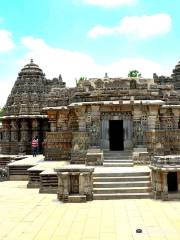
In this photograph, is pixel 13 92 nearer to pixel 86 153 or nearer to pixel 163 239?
pixel 86 153

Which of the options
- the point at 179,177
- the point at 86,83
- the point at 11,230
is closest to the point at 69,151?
the point at 86,83

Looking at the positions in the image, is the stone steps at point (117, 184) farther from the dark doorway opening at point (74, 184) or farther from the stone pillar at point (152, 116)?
the stone pillar at point (152, 116)

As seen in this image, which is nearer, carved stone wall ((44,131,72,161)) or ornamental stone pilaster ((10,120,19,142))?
carved stone wall ((44,131,72,161))

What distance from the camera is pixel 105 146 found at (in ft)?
52.7

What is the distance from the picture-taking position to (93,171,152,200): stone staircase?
11039 mm

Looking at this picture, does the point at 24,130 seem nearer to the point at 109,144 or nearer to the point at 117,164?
the point at 109,144

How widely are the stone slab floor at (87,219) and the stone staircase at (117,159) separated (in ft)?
12.6

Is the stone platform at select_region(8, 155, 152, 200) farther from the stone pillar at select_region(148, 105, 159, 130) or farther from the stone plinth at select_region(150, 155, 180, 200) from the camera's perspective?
the stone pillar at select_region(148, 105, 159, 130)

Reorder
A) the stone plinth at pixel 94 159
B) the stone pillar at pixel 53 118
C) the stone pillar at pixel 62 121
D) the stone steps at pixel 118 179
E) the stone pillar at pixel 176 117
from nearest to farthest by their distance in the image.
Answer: the stone steps at pixel 118 179, the stone plinth at pixel 94 159, the stone pillar at pixel 176 117, the stone pillar at pixel 62 121, the stone pillar at pixel 53 118

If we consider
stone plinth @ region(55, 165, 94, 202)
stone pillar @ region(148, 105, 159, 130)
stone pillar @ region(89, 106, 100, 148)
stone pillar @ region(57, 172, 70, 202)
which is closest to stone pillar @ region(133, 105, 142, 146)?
stone pillar @ region(148, 105, 159, 130)

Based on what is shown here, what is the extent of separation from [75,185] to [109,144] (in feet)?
17.7

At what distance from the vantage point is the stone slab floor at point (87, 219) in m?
7.30

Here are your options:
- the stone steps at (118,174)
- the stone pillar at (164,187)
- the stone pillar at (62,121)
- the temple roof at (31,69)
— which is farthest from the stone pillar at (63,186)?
the temple roof at (31,69)

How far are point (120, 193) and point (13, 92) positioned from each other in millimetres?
19081
